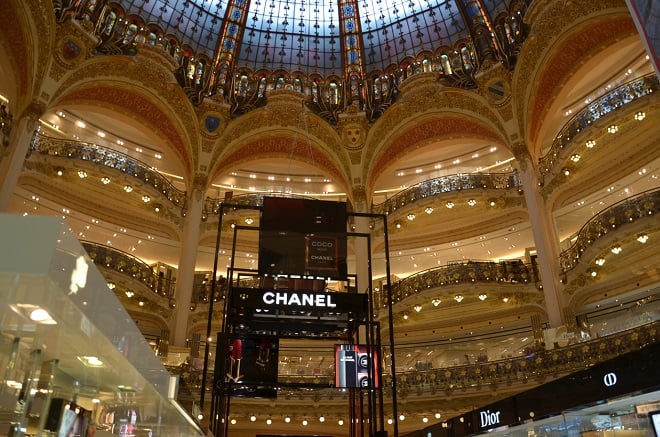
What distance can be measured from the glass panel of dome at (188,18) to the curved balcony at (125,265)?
926cm

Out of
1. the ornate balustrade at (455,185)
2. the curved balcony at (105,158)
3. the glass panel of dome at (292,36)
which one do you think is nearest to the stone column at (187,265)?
the curved balcony at (105,158)

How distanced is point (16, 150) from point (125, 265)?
546 centimetres

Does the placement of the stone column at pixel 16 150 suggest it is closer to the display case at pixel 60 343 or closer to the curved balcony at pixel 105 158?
the curved balcony at pixel 105 158

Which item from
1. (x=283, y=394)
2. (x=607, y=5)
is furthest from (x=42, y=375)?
(x=607, y=5)

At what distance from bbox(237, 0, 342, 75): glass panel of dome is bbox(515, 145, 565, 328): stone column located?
971 centimetres

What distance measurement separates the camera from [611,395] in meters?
6.05

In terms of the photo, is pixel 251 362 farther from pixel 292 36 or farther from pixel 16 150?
pixel 292 36

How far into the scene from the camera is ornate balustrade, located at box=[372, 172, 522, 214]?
22672 millimetres

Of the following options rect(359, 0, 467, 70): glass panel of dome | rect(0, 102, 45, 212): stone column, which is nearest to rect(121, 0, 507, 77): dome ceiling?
rect(359, 0, 467, 70): glass panel of dome

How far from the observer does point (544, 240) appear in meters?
19.9

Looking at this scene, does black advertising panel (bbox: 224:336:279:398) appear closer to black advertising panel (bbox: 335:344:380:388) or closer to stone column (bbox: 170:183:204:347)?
black advertising panel (bbox: 335:344:380:388)

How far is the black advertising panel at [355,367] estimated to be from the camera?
28.7 ft

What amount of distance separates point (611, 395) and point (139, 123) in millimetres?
20917

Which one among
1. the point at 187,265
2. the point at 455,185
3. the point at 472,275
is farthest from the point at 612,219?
the point at 187,265
